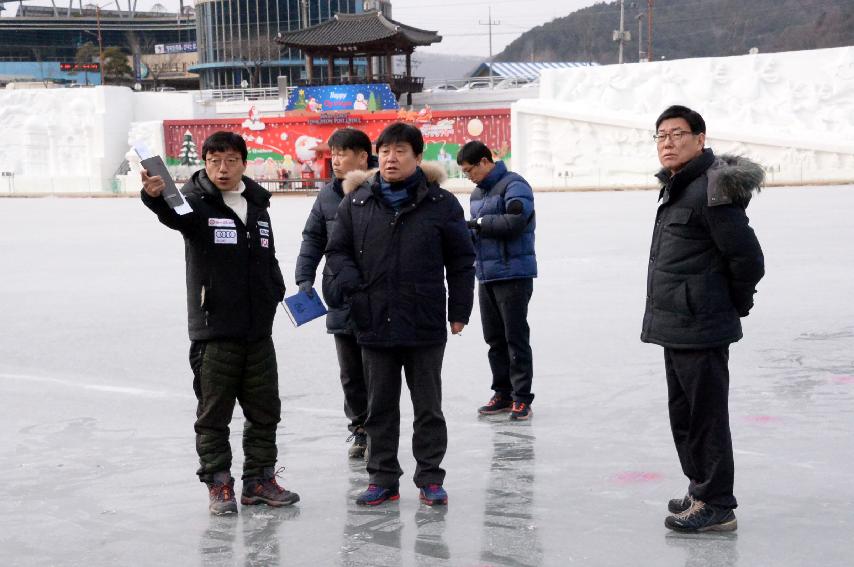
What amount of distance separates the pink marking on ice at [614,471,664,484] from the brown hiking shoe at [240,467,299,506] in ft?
3.92

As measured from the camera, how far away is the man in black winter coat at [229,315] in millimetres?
3533

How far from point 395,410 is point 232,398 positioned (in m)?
0.58

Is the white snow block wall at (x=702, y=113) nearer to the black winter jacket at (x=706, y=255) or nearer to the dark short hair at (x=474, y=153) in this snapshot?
the dark short hair at (x=474, y=153)

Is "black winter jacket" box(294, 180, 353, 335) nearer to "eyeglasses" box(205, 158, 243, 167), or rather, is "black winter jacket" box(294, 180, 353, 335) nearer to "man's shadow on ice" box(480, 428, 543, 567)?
"eyeglasses" box(205, 158, 243, 167)

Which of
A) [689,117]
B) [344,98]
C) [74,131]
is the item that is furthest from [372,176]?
[74,131]

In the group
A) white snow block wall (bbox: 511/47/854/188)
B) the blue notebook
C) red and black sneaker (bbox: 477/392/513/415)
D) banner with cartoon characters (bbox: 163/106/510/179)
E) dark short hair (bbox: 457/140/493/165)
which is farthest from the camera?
banner with cartoon characters (bbox: 163/106/510/179)

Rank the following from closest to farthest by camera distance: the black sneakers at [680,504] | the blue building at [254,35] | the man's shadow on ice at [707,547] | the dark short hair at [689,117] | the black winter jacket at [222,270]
→ the man's shadow on ice at [707,547] → the dark short hair at [689,117] → the black sneakers at [680,504] → the black winter jacket at [222,270] → the blue building at [254,35]

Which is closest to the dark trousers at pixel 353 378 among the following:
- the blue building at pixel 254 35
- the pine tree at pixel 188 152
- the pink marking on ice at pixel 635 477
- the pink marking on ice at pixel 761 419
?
the pink marking on ice at pixel 635 477

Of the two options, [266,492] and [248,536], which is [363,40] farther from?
[248,536]

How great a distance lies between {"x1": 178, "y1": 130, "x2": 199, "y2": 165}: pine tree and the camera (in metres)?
36.4

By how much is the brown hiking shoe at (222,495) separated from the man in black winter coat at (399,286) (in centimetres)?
44

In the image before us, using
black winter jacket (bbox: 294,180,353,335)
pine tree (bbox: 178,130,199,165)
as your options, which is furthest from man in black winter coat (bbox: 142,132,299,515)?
pine tree (bbox: 178,130,199,165)

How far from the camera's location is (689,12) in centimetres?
9088

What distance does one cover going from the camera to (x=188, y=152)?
3656 cm
